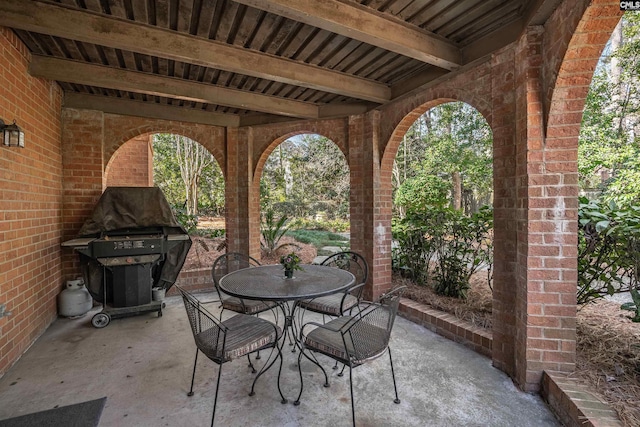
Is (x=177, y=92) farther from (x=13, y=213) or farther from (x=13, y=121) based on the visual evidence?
(x=13, y=213)

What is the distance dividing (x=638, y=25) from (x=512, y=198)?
5014mm

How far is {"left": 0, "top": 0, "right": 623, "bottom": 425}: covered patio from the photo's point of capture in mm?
2420

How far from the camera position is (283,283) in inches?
115

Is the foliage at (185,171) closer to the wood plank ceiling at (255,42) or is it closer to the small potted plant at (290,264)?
the wood plank ceiling at (255,42)

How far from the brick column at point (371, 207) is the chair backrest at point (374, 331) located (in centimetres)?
196

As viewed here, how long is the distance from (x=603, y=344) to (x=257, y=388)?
3094 millimetres

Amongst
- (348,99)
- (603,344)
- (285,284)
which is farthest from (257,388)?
(348,99)

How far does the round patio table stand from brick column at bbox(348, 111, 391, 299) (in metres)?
1.40

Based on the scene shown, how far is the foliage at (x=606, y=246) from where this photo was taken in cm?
255

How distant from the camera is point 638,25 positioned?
4957 mm

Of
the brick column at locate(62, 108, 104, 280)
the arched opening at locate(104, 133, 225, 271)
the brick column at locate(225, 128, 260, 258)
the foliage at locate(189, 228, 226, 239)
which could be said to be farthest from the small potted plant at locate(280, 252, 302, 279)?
the arched opening at locate(104, 133, 225, 271)

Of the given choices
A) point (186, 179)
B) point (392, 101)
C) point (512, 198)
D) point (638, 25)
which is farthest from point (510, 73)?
point (186, 179)

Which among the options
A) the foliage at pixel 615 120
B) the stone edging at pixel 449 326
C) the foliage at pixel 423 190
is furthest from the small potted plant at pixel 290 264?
the foliage at pixel 615 120

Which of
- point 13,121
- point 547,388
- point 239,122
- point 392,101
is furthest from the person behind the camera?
point 239,122
